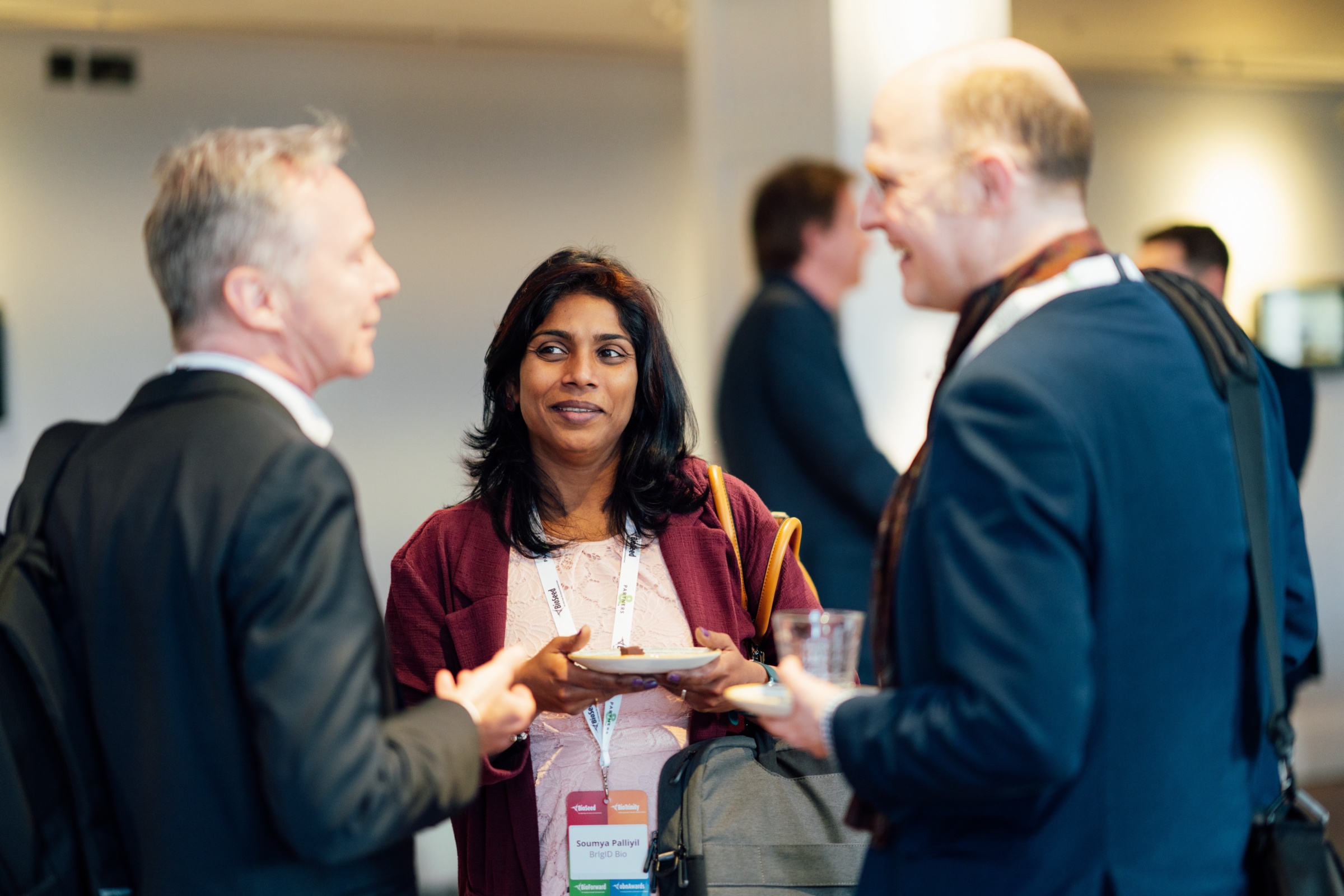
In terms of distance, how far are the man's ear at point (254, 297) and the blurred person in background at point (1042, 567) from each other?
65 centimetres

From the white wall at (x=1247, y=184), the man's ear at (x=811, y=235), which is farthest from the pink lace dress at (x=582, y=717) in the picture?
the white wall at (x=1247, y=184)

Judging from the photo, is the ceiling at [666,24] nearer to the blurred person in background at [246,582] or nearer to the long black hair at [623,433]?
the long black hair at [623,433]

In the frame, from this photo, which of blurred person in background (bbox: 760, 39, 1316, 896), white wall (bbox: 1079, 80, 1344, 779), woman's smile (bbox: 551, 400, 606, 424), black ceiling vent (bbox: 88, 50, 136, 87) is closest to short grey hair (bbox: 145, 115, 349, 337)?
blurred person in background (bbox: 760, 39, 1316, 896)

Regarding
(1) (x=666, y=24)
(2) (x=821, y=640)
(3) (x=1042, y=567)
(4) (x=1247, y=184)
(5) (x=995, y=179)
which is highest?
(1) (x=666, y=24)

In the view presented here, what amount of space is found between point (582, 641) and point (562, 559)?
0.90 ft

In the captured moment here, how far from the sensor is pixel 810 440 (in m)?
3.17

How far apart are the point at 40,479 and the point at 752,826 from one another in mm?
1023

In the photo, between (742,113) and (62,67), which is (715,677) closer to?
(742,113)

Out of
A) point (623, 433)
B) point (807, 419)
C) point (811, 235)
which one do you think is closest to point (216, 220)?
point (623, 433)

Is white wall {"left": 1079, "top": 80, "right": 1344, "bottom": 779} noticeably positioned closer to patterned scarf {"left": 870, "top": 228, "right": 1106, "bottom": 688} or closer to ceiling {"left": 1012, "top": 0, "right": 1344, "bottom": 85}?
ceiling {"left": 1012, "top": 0, "right": 1344, "bottom": 85}

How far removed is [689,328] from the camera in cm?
720

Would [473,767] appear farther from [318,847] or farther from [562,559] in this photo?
[562,559]

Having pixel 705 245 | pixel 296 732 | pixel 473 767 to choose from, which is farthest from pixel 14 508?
pixel 705 245

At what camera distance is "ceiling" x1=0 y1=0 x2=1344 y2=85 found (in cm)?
584
